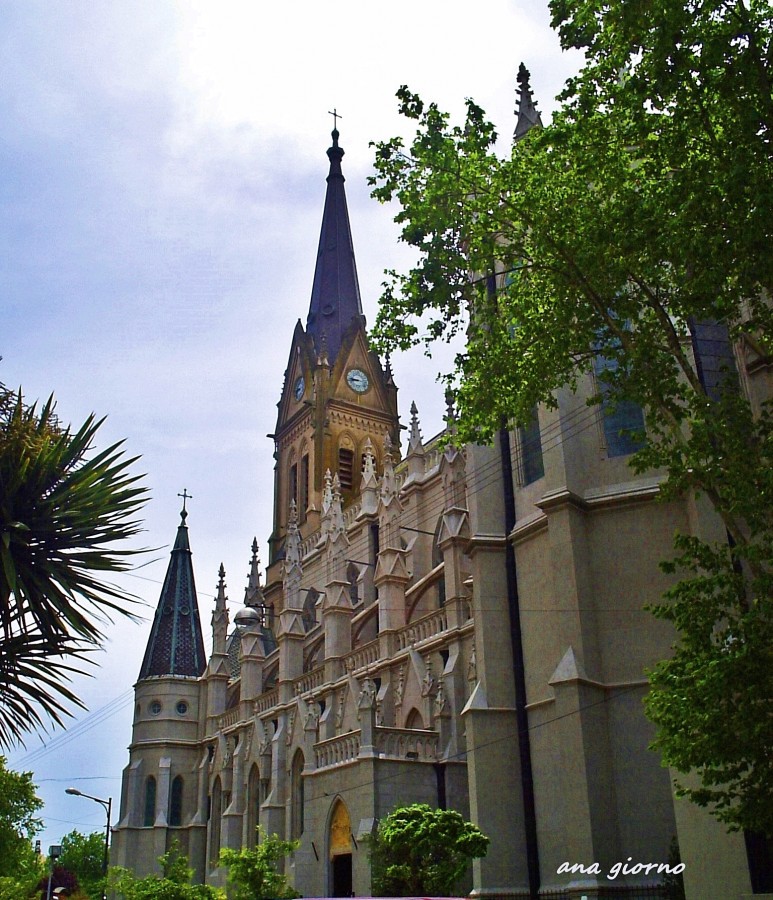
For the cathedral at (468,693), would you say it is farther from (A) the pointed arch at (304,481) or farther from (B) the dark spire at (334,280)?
(B) the dark spire at (334,280)

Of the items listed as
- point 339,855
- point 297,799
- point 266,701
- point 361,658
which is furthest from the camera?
point 266,701

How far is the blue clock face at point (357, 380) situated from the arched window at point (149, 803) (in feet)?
89.4

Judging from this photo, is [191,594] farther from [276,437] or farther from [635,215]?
[635,215]

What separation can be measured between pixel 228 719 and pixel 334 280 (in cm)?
3377

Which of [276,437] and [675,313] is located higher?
[276,437]

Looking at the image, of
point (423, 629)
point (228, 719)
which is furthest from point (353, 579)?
point (423, 629)

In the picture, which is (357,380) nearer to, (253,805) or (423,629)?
(253,805)

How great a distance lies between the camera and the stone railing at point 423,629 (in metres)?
31.3

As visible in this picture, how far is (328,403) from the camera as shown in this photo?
6316cm

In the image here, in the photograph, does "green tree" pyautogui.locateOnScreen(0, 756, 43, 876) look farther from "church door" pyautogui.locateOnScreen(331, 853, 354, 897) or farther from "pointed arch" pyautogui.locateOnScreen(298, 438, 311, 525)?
"pointed arch" pyautogui.locateOnScreen(298, 438, 311, 525)

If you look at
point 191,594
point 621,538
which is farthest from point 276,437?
point 621,538

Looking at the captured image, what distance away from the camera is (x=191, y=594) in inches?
2330

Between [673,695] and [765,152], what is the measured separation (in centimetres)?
741

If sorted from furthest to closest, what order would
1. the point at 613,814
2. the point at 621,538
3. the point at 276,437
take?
the point at 276,437 < the point at 621,538 < the point at 613,814
